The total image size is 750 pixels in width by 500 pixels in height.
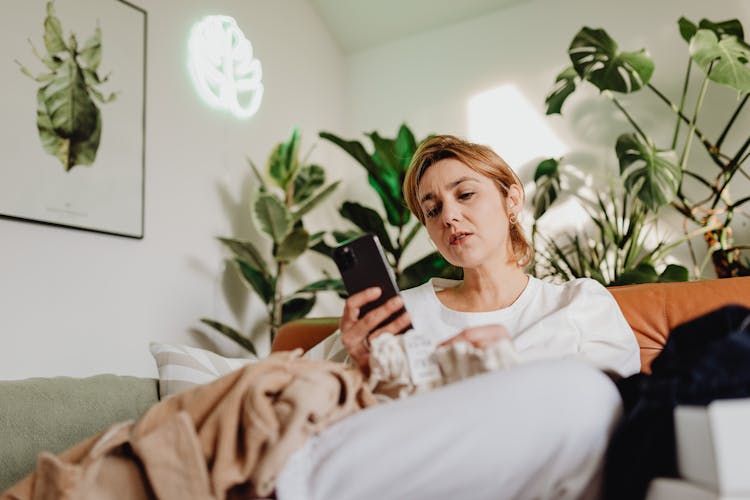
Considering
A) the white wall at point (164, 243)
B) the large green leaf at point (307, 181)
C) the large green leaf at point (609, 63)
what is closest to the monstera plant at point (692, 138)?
the large green leaf at point (609, 63)

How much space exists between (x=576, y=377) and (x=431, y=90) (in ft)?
9.36

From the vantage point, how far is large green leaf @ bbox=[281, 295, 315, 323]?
2502 mm

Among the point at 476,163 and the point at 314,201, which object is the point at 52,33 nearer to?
the point at 314,201

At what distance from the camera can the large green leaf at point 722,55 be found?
2.04 metres

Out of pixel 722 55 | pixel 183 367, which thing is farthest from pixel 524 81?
pixel 183 367

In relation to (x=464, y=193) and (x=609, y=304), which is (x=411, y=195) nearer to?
(x=464, y=193)

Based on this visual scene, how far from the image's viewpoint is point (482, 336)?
2.97 ft

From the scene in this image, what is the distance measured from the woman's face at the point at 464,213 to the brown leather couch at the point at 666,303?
322mm

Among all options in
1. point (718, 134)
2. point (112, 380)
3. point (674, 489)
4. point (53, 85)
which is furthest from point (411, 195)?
point (718, 134)

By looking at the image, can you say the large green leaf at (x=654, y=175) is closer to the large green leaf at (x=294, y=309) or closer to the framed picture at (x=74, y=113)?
the large green leaf at (x=294, y=309)

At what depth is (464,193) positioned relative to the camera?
1359mm

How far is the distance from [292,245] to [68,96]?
97cm

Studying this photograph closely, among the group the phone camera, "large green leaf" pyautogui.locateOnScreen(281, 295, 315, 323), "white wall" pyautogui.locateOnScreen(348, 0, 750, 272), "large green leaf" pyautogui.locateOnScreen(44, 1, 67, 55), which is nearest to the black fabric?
the phone camera

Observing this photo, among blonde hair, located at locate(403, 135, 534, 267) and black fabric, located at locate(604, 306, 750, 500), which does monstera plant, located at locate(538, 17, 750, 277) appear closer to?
blonde hair, located at locate(403, 135, 534, 267)
